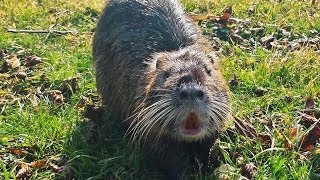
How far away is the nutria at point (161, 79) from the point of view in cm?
271

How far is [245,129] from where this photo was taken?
11.1ft

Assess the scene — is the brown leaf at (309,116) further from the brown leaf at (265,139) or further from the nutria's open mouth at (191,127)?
the nutria's open mouth at (191,127)

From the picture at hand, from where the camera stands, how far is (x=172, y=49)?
132 inches

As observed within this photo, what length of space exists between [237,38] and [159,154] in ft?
6.14

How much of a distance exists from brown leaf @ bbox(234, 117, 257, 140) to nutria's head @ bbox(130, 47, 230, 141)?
0.40 m

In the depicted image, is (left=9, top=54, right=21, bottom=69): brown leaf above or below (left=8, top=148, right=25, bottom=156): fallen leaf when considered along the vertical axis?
Result: above

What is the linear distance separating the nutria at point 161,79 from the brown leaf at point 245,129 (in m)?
0.34

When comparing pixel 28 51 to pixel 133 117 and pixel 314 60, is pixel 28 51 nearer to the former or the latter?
pixel 133 117

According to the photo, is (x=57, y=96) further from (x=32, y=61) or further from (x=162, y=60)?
(x=162, y=60)

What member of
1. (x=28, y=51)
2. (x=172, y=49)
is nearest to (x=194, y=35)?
(x=172, y=49)

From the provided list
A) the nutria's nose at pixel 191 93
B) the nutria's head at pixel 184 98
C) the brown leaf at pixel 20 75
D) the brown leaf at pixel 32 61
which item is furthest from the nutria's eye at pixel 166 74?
the brown leaf at pixel 32 61

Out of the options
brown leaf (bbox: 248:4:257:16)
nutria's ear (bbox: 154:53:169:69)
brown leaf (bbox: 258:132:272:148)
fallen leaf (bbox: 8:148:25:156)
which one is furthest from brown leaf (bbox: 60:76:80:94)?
brown leaf (bbox: 248:4:257:16)

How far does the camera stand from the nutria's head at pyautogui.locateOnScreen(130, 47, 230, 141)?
264 centimetres

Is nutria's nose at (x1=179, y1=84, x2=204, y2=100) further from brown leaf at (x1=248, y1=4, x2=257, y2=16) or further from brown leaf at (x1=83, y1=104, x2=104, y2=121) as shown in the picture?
brown leaf at (x1=248, y1=4, x2=257, y2=16)
